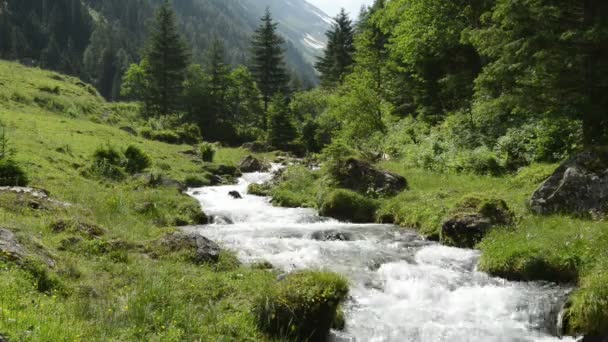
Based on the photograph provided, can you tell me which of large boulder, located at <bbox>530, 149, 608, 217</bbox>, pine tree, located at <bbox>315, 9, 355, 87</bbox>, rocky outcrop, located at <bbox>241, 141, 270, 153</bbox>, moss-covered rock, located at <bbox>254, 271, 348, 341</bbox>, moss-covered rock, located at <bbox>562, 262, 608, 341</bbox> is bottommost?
rocky outcrop, located at <bbox>241, 141, 270, 153</bbox>

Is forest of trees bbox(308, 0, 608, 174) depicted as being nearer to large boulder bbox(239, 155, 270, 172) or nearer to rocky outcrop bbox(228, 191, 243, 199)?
rocky outcrop bbox(228, 191, 243, 199)

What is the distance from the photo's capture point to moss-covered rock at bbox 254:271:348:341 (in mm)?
7500

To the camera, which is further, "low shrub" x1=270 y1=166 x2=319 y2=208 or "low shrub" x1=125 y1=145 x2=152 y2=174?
"low shrub" x1=125 y1=145 x2=152 y2=174

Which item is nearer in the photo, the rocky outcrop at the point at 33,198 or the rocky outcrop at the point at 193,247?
the rocky outcrop at the point at 193,247

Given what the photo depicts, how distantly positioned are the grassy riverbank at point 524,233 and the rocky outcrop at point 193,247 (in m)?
6.39

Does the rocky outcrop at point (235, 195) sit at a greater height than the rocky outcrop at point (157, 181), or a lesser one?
lesser

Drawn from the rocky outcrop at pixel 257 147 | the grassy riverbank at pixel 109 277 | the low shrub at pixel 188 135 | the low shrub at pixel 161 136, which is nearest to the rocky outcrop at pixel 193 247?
the grassy riverbank at pixel 109 277

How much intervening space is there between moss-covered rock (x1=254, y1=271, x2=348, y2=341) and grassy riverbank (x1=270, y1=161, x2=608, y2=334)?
429cm

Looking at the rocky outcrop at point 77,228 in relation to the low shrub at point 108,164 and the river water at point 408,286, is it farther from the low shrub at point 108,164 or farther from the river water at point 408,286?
the low shrub at point 108,164

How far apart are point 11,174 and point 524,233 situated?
14.7 m

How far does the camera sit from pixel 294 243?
13.5m

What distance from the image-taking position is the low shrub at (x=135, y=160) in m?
24.0

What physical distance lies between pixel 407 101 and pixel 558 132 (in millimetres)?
20006

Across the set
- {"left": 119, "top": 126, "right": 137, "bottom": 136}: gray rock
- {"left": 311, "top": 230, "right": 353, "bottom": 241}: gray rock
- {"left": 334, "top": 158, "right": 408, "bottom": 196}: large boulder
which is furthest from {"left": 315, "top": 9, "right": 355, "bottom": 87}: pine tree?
{"left": 311, "top": 230, "right": 353, "bottom": 241}: gray rock
